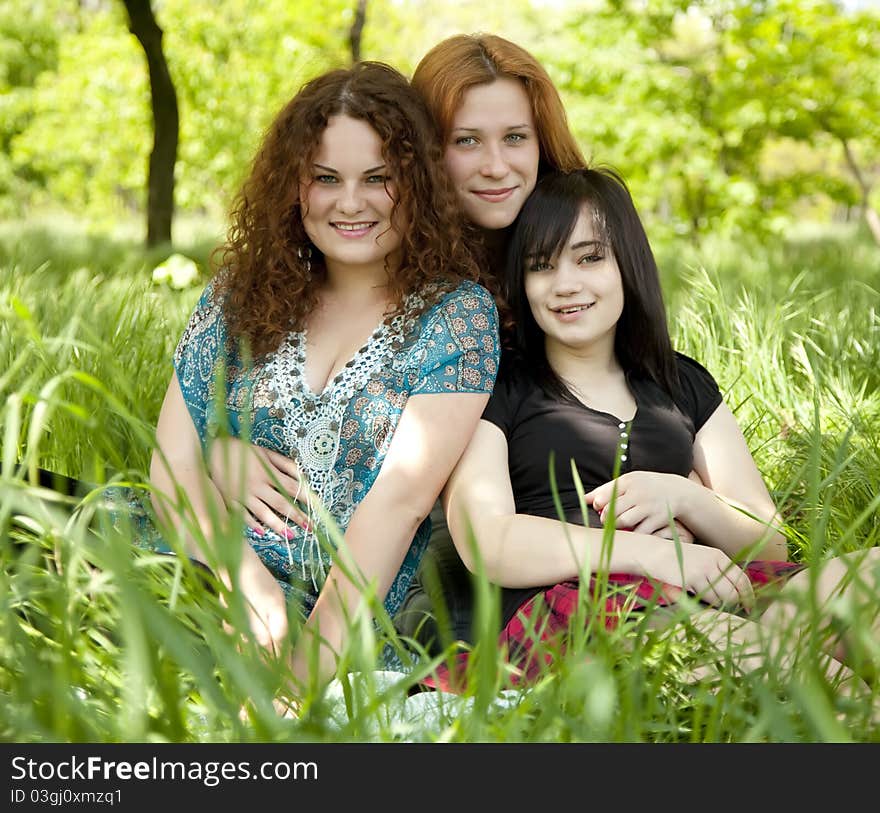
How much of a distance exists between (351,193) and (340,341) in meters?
0.31

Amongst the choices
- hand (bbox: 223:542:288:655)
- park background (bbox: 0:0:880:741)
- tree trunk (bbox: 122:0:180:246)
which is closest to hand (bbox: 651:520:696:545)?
park background (bbox: 0:0:880:741)

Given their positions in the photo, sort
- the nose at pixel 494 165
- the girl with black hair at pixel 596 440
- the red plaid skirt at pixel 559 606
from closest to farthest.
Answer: the red plaid skirt at pixel 559 606
the girl with black hair at pixel 596 440
the nose at pixel 494 165

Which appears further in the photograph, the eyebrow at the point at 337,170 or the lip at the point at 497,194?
the lip at the point at 497,194

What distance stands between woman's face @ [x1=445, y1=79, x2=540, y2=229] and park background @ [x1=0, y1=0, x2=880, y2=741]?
382 mm

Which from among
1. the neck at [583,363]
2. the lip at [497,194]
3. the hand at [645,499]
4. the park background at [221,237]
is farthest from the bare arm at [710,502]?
the lip at [497,194]

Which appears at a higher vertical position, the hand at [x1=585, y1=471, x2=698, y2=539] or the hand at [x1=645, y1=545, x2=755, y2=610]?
the hand at [x1=585, y1=471, x2=698, y2=539]

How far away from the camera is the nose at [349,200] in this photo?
208 centimetres

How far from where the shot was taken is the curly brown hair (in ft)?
6.96

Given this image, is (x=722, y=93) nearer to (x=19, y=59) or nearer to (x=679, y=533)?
(x=679, y=533)

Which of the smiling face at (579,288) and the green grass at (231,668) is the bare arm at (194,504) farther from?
the smiling face at (579,288)

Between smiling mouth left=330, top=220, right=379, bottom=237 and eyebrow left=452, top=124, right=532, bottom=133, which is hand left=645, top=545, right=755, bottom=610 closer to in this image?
smiling mouth left=330, top=220, right=379, bottom=237

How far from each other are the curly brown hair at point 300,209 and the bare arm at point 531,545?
0.37 metres

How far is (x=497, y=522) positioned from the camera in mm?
1928

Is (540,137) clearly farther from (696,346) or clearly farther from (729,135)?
(729,135)
